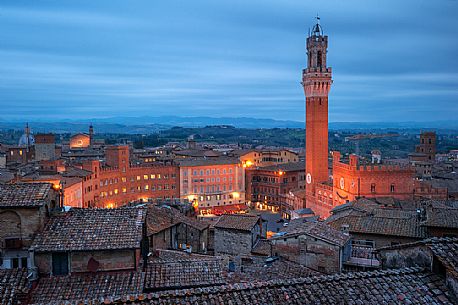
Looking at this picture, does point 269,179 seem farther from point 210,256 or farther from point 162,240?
point 210,256

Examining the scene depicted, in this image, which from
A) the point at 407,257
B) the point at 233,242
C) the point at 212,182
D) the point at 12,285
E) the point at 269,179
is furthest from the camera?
the point at 269,179

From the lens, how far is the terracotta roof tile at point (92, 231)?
47.8 ft

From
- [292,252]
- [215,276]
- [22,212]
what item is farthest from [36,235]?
[292,252]

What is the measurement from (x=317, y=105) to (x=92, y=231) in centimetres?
5585

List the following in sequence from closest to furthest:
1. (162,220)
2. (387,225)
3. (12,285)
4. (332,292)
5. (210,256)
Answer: (332,292), (12,285), (210,256), (387,225), (162,220)

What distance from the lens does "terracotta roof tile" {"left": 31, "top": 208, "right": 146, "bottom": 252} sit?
14.6m

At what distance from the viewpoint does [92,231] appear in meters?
15.2

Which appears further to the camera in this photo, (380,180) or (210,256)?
(380,180)

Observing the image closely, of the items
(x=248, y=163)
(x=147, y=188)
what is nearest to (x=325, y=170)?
(x=248, y=163)

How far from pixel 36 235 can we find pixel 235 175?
230ft

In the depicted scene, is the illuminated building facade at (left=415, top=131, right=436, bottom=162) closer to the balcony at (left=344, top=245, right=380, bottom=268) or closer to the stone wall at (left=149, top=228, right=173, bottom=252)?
the balcony at (left=344, top=245, right=380, bottom=268)

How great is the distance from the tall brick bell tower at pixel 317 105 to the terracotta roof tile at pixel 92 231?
174ft

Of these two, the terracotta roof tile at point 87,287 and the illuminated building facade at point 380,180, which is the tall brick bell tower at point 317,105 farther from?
the terracotta roof tile at point 87,287

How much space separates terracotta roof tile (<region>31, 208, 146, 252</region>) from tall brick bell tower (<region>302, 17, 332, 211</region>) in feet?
174
